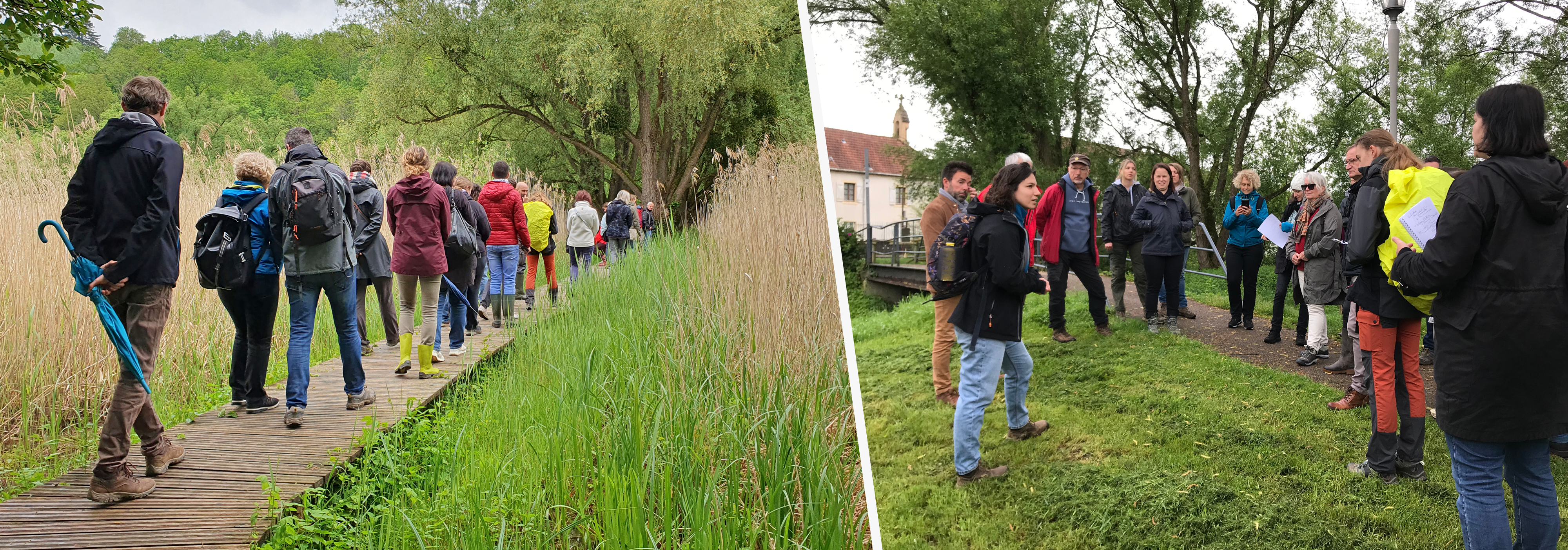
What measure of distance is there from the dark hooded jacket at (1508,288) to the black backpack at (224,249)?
15.2ft

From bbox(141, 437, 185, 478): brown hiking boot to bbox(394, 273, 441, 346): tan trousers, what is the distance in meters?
1.73

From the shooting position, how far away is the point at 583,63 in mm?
15562

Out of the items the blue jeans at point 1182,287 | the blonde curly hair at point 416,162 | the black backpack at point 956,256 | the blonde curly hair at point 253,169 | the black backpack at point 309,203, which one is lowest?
the blue jeans at point 1182,287

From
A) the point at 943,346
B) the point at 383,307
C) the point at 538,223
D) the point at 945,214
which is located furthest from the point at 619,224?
the point at 945,214

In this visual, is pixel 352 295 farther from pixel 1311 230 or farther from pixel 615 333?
pixel 1311 230

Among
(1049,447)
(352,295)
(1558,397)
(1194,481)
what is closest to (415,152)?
(352,295)

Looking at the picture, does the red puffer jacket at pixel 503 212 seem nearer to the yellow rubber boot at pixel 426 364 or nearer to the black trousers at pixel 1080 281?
the yellow rubber boot at pixel 426 364

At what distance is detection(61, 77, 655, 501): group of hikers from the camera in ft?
10.7

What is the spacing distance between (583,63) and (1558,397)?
589 inches

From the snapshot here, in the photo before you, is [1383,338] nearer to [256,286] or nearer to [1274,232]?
[1274,232]

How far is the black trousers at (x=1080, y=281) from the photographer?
19.2 ft

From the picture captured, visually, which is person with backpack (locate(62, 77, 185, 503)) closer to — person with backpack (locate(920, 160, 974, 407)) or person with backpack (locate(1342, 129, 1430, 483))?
person with backpack (locate(920, 160, 974, 407))

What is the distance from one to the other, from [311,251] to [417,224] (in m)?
0.97

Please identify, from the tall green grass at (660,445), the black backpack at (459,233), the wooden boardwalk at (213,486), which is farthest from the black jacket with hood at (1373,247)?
the black backpack at (459,233)
